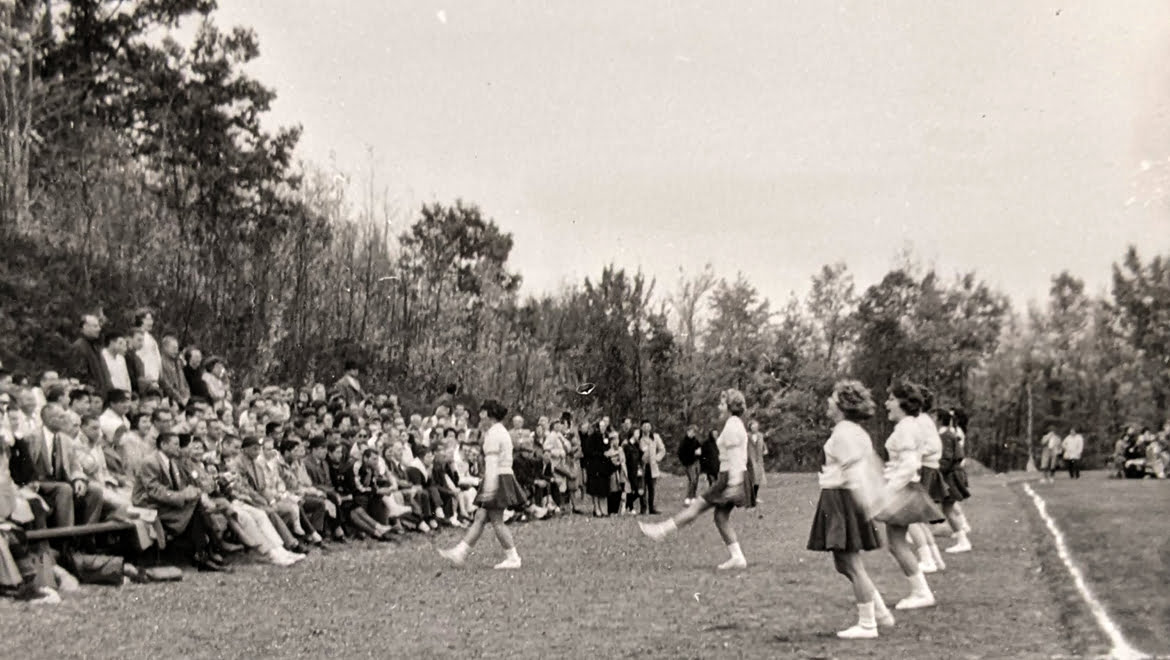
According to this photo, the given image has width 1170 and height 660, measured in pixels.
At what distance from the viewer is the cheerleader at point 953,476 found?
1678 centimetres

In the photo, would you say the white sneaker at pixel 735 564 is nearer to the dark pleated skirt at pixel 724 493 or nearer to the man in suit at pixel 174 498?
the dark pleated skirt at pixel 724 493

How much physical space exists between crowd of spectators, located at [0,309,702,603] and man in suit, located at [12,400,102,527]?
0.6 inches

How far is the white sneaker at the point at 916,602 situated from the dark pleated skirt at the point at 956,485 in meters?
4.82

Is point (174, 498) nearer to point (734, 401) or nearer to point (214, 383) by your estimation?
point (734, 401)

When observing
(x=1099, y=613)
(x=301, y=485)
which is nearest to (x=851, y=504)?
(x=1099, y=613)

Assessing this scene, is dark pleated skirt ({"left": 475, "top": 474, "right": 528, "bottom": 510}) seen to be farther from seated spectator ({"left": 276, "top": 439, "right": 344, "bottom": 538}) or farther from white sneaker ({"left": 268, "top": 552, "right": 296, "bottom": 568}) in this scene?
seated spectator ({"left": 276, "top": 439, "right": 344, "bottom": 538})

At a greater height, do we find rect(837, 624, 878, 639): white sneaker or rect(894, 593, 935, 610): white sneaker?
rect(894, 593, 935, 610): white sneaker

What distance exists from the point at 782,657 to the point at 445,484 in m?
14.1

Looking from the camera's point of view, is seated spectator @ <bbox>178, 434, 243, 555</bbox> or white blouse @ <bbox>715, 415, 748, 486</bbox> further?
seated spectator @ <bbox>178, 434, 243, 555</bbox>

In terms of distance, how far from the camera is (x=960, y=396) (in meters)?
75.8

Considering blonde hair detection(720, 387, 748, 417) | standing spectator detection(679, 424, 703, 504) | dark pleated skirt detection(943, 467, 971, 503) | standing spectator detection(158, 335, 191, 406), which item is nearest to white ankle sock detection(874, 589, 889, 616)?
blonde hair detection(720, 387, 748, 417)

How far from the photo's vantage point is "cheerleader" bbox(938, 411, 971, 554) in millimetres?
16781

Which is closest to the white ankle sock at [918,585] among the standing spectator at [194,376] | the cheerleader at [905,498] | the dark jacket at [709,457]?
the cheerleader at [905,498]

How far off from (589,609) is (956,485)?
22.0 feet
